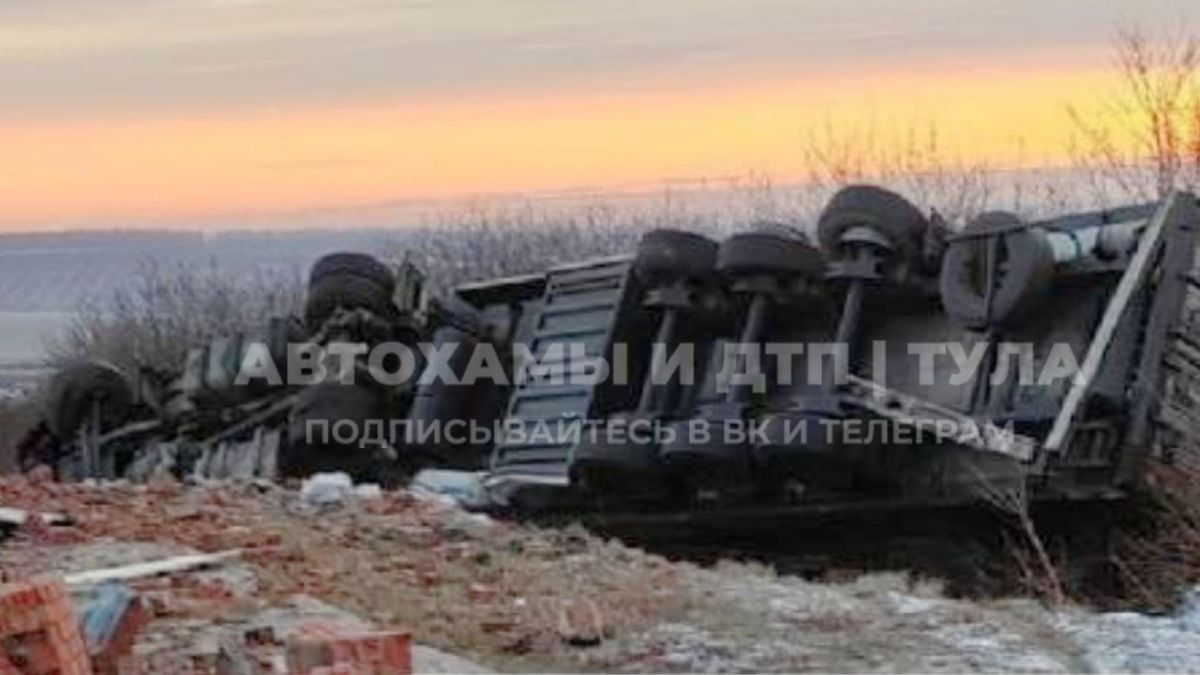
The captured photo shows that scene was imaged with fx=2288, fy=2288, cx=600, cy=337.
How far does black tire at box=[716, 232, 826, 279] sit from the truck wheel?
1.45 ft

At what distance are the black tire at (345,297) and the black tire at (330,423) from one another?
103 centimetres

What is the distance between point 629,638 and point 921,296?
5952mm

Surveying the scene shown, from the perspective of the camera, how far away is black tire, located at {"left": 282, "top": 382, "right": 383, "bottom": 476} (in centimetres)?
1620

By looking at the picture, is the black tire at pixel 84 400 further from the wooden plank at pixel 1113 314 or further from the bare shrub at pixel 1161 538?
the bare shrub at pixel 1161 538

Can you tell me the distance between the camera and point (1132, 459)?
1202 centimetres

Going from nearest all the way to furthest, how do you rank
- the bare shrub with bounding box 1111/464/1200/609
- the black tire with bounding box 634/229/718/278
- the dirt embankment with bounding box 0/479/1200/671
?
the dirt embankment with bounding box 0/479/1200/671, the bare shrub with bounding box 1111/464/1200/609, the black tire with bounding box 634/229/718/278

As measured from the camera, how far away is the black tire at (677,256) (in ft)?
46.4

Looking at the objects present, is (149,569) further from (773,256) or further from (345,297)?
(345,297)

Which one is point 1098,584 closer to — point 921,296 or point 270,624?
point 921,296

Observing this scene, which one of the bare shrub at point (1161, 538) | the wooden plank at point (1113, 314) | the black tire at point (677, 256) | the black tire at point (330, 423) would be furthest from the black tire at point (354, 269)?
the bare shrub at point (1161, 538)

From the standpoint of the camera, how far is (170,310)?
137 feet

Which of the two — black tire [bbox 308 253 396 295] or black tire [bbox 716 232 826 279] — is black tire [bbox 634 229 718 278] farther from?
black tire [bbox 308 253 396 295]

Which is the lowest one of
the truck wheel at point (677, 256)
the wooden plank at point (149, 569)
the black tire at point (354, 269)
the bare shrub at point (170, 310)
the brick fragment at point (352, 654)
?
the bare shrub at point (170, 310)

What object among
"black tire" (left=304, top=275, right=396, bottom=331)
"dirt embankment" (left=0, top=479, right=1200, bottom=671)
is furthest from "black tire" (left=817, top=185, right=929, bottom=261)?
"black tire" (left=304, top=275, right=396, bottom=331)
